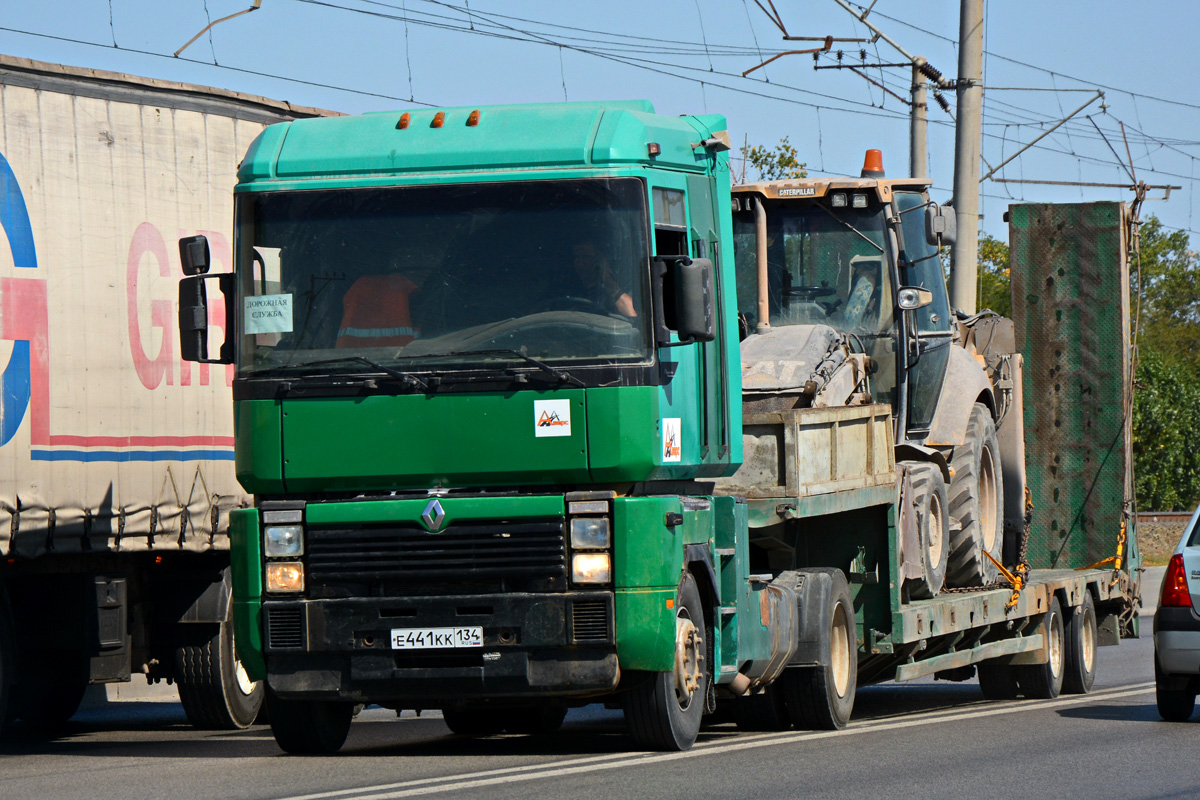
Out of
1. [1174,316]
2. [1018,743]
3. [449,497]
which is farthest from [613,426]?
[1174,316]

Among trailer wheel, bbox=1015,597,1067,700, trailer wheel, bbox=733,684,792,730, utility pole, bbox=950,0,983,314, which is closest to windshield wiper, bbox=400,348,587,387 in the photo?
trailer wheel, bbox=733,684,792,730

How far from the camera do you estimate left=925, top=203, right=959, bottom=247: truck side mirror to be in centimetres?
1311

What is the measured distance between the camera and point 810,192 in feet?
44.1

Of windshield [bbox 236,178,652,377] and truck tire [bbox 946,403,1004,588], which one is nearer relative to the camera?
windshield [bbox 236,178,652,377]

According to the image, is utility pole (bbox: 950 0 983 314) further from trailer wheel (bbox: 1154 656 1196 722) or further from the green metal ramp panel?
trailer wheel (bbox: 1154 656 1196 722)

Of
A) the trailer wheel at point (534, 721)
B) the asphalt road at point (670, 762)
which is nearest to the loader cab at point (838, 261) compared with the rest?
the asphalt road at point (670, 762)

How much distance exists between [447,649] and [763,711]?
3.41 meters

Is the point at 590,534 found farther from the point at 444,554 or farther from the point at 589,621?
the point at 444,554

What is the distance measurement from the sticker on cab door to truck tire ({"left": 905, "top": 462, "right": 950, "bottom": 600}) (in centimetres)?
359

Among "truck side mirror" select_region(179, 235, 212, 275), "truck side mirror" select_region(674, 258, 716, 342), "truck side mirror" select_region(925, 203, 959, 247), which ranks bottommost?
"truck side mirror" select_region(674, 258, 716, 342)

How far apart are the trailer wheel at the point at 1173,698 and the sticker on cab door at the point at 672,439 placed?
4036 millimetres

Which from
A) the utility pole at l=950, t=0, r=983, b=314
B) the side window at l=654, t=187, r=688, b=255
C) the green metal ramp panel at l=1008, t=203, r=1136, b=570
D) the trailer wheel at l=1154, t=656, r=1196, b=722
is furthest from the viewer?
the utility pole at l=950, t=0, r=983, b=314

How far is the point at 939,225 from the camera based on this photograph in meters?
13.2

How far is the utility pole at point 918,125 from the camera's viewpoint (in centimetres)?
2381
